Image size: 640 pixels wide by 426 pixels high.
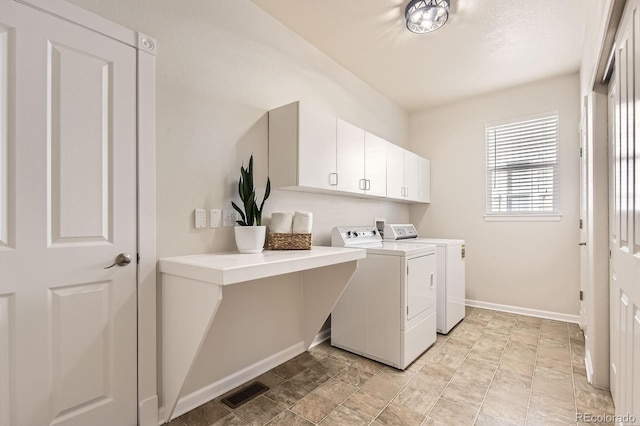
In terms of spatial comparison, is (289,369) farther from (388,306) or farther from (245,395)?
(388,306)

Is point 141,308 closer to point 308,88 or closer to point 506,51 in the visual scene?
point 308,88

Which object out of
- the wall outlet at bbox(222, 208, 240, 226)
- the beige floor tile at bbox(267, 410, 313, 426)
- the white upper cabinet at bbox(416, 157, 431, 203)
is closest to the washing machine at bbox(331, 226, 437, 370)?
the beige floor tile at bbox(267, 410, 313, 426)

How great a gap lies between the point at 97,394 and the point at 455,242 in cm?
311

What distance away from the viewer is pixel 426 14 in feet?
7.47

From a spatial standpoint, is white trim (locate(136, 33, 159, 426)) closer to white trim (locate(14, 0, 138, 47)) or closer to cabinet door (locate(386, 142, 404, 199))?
white trim (locate(14, 0, 138, 47))

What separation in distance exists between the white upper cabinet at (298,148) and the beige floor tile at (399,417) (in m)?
1.50

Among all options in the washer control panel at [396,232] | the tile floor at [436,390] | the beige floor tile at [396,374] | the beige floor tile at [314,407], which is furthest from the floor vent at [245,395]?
the washer control panel at [396,232]

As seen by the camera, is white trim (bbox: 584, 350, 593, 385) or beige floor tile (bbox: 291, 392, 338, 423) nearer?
beige floor tile (bbox: 291, 392, 338, 423)

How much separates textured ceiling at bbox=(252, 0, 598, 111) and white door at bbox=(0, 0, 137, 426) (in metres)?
1.39

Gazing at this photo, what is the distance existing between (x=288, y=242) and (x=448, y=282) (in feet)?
5.86

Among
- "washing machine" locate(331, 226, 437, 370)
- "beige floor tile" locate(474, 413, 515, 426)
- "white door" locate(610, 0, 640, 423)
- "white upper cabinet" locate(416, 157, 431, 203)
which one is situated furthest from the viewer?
"white upper cabinet" locate(416, 157, 431, 203)

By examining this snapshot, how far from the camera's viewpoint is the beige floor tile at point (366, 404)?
181cm

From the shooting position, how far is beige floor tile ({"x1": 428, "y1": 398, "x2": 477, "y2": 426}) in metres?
1.72

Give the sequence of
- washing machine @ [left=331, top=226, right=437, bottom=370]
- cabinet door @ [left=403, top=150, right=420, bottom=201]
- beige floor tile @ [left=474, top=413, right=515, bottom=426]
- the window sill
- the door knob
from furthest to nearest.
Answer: cabinet door @ [left=403, top=150, right=420, bottom=201] → the window sill → washing machine @ [left=331, top=226, right=437, bottom=370] → beige floor tile @ [left=474, top=413, right=515, bottom=426] → the door knob
